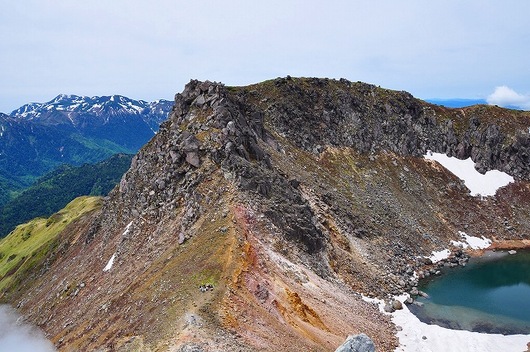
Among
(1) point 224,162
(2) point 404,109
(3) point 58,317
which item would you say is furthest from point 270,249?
(2) point 404,109

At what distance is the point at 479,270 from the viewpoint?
85500mm

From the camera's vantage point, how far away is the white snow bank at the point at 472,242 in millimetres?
97800

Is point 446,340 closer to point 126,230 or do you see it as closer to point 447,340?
point 447,340

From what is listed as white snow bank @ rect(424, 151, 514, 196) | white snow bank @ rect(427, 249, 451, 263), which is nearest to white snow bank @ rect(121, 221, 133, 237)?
white snow bank @ rect(427, 249, 451, 263)

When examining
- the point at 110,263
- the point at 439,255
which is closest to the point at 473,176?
the point at 439,255

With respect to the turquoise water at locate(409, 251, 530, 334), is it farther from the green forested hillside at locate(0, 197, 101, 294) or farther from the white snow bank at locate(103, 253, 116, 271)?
the green forested hillside at locate(0, 197, 101, 294)

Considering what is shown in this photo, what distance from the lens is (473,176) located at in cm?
12112

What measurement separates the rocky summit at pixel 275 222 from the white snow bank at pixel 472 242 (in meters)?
1.74

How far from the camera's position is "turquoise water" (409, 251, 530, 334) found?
61406 mm

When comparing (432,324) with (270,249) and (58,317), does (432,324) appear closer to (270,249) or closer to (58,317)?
(270,249)

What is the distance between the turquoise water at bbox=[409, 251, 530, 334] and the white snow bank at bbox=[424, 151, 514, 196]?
25.9m

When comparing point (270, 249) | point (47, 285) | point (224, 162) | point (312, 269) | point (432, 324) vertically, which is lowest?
point (47, 285)

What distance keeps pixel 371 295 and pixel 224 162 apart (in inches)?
1277

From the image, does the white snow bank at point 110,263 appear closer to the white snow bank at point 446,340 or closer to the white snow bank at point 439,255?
the white snow bank at point 446,340
